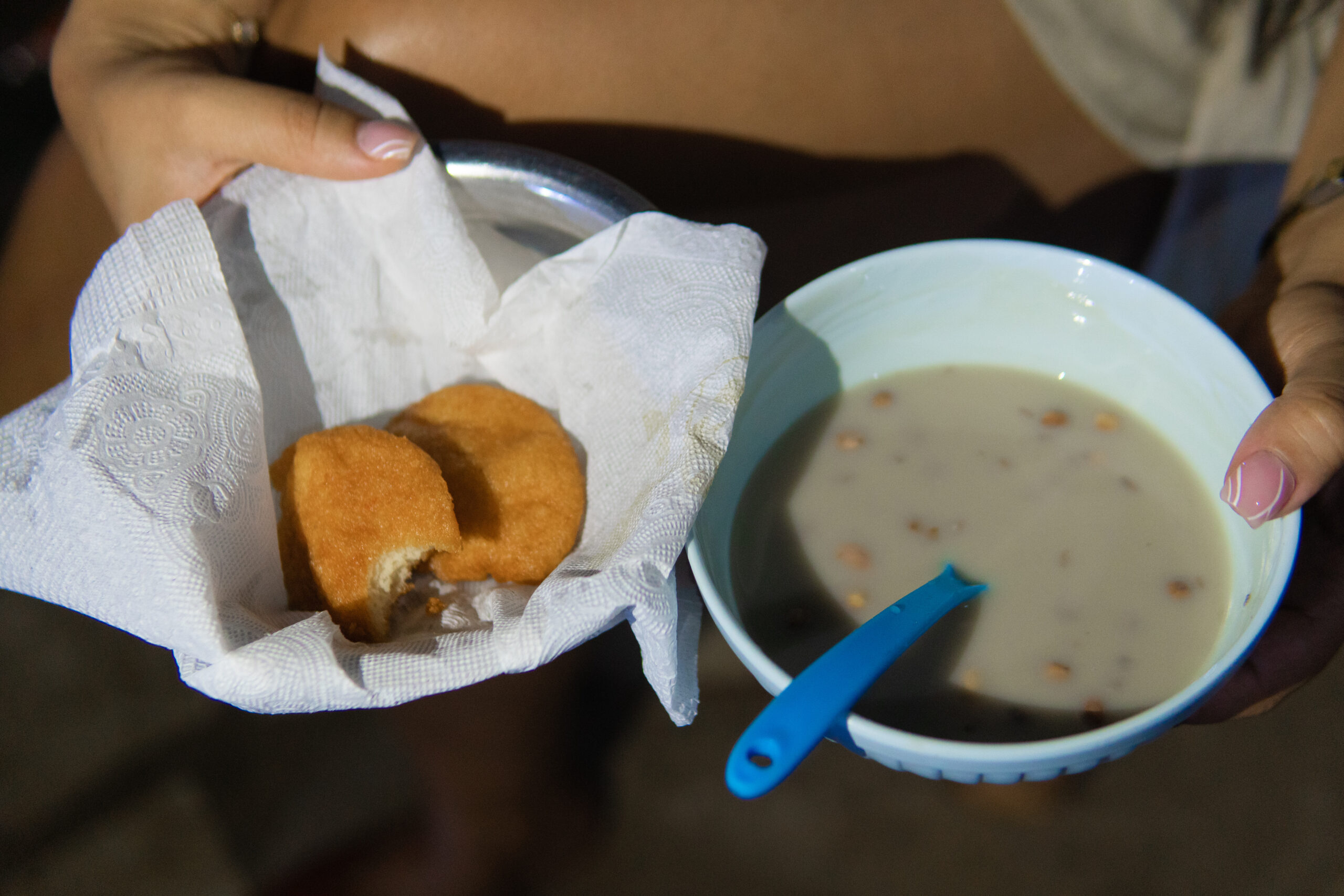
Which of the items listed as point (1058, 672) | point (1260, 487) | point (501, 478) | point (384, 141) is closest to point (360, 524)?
point (501, 478)

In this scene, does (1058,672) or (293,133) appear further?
(293,133)

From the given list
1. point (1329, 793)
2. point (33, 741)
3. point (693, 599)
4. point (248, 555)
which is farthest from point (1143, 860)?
point (33, 741)

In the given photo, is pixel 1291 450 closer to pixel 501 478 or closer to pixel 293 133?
pixel 501 478

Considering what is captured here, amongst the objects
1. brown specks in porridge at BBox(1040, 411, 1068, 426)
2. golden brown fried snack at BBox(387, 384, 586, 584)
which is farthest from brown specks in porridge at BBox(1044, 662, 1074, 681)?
golden brown fried snack at BBox(387, 384, 586, 584)

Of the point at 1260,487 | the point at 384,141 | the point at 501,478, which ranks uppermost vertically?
the point at 384,141

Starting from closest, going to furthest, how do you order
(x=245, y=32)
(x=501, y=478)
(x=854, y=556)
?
(x=854, y=556)
(x=501, y=478)
(x=245, y=32)

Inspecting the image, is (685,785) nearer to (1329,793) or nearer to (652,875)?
(652,875)
